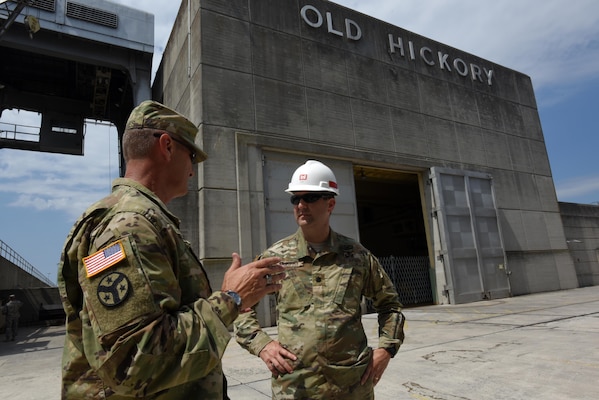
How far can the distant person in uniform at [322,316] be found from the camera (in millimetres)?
1926

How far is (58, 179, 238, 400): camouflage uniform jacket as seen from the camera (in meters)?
1.00

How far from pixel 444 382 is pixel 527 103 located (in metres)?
17.6

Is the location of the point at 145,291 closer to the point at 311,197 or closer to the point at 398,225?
the point at 311,197

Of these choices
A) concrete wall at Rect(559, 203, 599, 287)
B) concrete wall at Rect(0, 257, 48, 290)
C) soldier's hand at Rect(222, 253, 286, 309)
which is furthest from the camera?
concrete wall at Rect(559, 203, 599, 287)

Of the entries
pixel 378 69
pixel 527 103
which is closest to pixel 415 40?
pixel 378 69

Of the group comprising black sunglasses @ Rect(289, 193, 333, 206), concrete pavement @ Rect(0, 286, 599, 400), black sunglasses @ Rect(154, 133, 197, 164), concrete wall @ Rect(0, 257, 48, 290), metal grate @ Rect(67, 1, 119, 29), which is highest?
metal grate @ Rect(67, 1, 119, 29)

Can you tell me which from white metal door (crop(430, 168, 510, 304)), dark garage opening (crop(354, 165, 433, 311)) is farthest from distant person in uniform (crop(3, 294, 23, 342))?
white metal door (crop(430, 168, 510, 304))

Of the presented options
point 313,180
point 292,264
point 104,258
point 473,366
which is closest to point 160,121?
point 104,258

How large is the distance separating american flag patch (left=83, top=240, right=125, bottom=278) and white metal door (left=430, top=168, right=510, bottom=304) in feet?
41.3

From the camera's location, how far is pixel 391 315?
2.27 m

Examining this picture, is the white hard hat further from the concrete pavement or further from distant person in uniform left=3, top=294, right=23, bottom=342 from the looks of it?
distant person in uniform left=3, top=294, right=23, bottom=342

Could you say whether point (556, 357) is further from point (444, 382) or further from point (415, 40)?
point (415, 40)

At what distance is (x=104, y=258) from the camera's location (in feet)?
3.49

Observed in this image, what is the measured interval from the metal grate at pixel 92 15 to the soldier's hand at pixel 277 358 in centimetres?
1609
